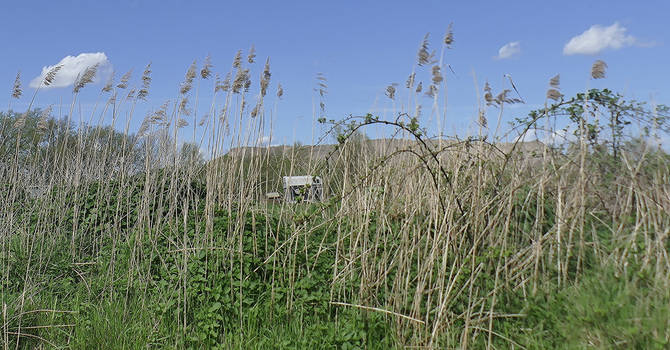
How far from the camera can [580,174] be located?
122 inches

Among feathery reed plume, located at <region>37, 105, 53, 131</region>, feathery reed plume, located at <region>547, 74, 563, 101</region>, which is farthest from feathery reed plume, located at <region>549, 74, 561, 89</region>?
feathery reed plume, located at <region>37, 105, 53, 131</region>

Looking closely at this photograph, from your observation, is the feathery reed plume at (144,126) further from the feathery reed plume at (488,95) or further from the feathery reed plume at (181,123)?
the feathery reed plume at (488,95)

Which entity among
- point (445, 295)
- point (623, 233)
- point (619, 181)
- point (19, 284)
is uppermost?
point (619, 181)

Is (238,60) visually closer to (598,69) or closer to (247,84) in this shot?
(247,84)

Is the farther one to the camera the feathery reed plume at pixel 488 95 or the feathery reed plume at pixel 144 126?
the feathery reed plume at pixel 144 126

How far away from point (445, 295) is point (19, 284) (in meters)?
3.42

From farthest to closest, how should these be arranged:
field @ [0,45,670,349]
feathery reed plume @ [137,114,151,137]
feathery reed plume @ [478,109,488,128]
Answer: feathery reed plume @ [137,114,151,137], feathery reed plume @ [478,109,488,128], field @ [0,45,670,349]

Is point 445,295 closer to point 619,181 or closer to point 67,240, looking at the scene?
point 619,181

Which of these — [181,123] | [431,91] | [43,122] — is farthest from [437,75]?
[43,122]

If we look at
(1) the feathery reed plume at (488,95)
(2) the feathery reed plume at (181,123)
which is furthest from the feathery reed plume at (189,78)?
(1) the feathery reed plume at (488,95)

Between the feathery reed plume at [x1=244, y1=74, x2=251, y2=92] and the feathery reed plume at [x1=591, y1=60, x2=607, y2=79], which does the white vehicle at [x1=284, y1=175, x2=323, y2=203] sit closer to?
the feathery reed plume at [x1=244, y1=74, x2=251, y2=92]

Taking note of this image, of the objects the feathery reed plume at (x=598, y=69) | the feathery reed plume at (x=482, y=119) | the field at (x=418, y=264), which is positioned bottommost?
the field at (x=418, y=264)

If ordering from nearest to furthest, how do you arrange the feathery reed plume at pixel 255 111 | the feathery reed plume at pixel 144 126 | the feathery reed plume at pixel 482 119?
the feathery reed plume at pixel 482 119 → the feathery reed plume at pixel 255 111 → the feathery reed plume at pixel 144 126

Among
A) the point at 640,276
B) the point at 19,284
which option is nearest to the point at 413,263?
the point at 640,276
